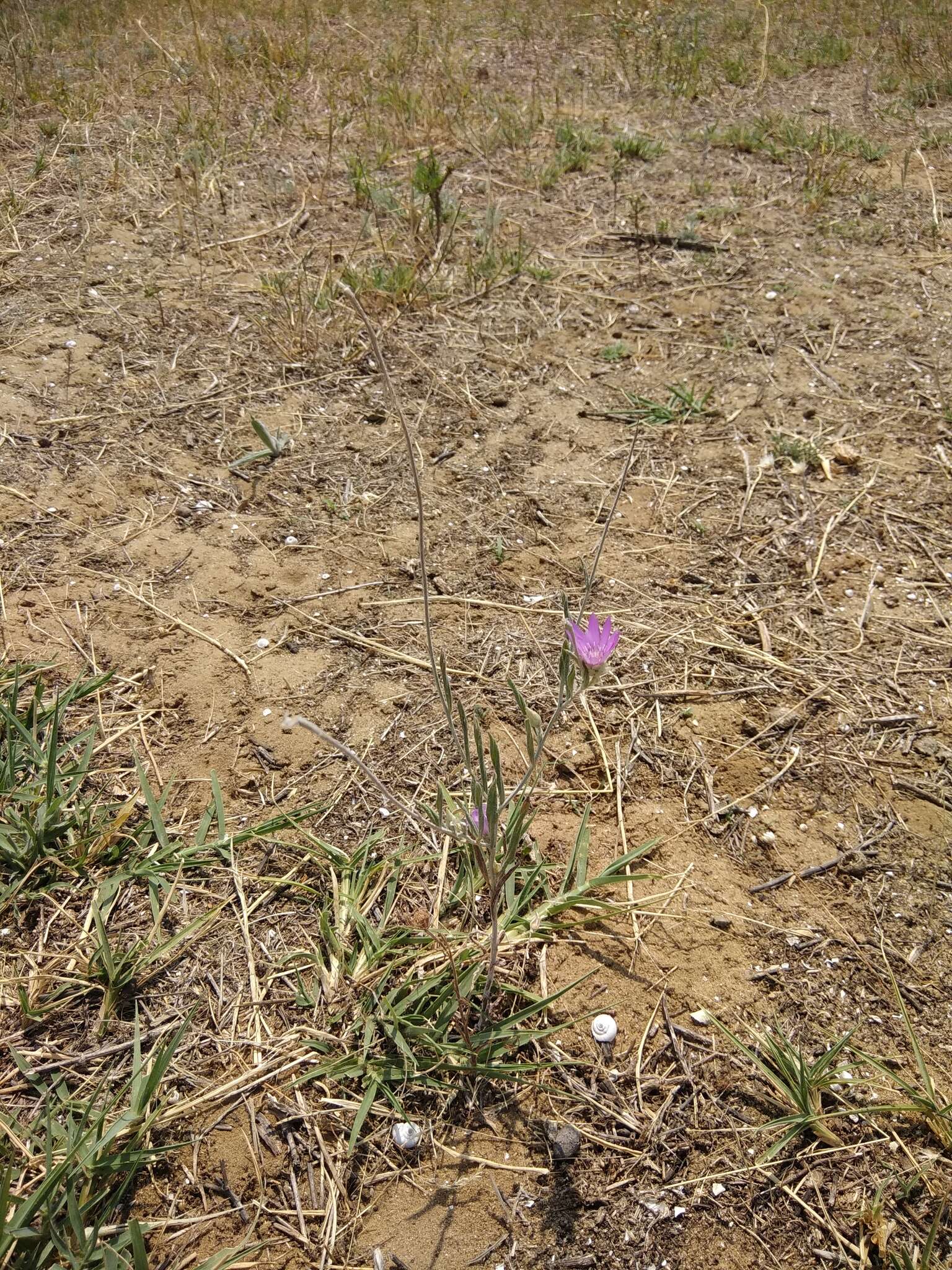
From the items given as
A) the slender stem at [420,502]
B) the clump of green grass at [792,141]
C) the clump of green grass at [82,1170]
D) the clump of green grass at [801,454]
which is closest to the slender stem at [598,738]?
the slender stem at [420,502]

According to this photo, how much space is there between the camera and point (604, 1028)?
1.59m

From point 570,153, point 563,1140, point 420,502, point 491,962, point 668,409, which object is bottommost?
point 563,1140

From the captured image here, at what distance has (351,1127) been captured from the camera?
57.4 inches

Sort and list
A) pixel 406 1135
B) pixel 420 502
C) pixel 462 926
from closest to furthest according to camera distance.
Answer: pixel 420 502 < pixel 406 1135 < pixel 462 926

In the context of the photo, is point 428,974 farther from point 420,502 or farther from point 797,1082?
point 420,502

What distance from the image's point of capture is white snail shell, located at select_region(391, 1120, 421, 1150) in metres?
1.44

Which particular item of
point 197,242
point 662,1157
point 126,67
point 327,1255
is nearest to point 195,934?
point 327,1255

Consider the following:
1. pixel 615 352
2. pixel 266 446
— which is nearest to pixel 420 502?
pixel 266 446

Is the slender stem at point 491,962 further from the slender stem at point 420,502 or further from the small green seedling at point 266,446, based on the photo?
the small green seedling at point 266,446

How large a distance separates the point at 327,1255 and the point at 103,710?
1.25 metres

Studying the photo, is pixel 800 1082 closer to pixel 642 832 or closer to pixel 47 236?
pixel 642 832

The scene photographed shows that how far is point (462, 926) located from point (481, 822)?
0.34m

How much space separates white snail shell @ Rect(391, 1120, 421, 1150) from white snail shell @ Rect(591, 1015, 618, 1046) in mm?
346

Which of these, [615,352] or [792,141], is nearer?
[615,352]
